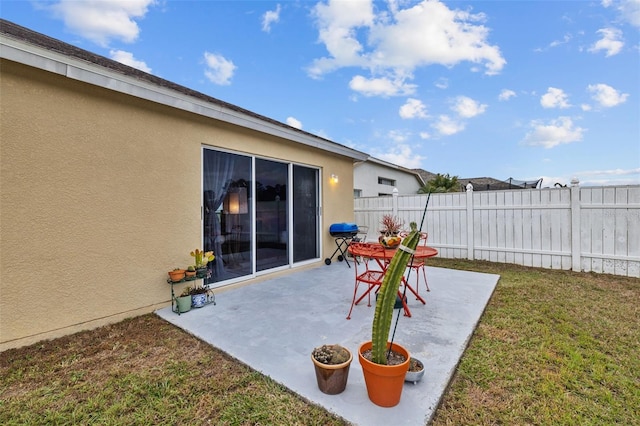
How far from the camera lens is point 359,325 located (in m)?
3.07

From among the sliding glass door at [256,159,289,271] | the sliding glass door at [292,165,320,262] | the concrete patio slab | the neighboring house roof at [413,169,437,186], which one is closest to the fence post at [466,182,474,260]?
the concrete patio slab

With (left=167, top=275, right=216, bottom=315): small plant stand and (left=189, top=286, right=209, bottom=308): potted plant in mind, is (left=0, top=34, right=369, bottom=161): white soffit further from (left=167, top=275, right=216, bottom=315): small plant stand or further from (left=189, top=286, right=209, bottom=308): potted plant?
(left=189, top=286, right=209, bottom=308): potted plant

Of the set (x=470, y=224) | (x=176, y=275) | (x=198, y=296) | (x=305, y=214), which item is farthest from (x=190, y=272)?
(x=470, y=224)

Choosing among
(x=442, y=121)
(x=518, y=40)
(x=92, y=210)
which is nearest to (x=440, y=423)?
(x=92, y=210)

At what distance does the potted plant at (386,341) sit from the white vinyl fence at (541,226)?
623cm

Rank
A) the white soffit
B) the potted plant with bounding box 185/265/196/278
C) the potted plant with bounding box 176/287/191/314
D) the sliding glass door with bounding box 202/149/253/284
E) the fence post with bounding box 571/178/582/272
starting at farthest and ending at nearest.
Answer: the fence post with bounding box 571/178/582/272, the sliding glass door with bounding box 202/149/253/284, the potted plant with bounding box 185/265/196/278, the potted plant with bounding box 176/287/191/314, the white soffit

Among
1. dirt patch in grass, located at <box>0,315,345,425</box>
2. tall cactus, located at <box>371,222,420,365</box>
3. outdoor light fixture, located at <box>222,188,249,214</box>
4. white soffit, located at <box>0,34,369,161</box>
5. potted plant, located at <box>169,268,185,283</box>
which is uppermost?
white soffit, located at <box>0,34,369,161</box>

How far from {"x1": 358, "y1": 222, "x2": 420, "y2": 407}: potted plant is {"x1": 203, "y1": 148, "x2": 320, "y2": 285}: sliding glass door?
3.27 m

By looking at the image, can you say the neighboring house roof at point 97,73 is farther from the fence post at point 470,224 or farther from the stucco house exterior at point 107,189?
the fence post at point 470,224

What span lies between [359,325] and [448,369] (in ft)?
3.50

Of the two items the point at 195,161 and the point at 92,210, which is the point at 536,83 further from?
the point at 92,210

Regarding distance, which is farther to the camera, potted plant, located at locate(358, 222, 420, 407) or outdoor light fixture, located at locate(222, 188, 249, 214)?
outdoor light fixture, located at locate(222, 188, 249, 214)

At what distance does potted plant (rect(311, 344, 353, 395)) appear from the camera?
6.09 ft

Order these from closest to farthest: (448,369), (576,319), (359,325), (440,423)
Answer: (440,423) < (448,369) < (359,325) < (576,319)
